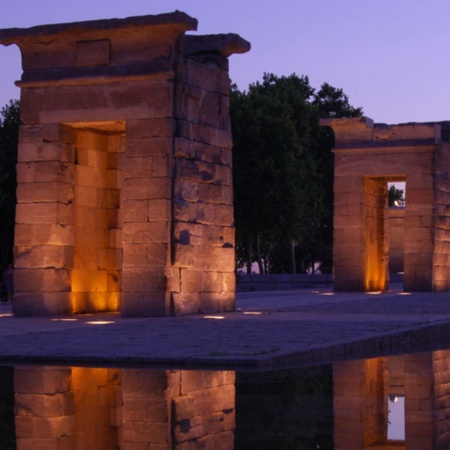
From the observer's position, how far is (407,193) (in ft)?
102

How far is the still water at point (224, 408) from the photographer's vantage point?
7.00m

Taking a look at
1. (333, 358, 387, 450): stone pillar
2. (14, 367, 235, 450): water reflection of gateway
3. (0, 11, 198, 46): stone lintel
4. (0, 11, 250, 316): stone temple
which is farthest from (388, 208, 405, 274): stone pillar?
(14, 367, 235, 450): water reflection of gateway

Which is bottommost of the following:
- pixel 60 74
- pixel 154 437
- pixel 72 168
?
pixel 154 437

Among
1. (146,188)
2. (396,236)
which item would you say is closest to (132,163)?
(146,188)

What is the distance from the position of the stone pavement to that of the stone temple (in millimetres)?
754

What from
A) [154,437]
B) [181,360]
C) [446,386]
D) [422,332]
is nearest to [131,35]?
[422,332]

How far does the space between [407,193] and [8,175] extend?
1703 centimetres

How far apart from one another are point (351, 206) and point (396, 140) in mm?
2246

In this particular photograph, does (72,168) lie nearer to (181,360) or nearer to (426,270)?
(181,360)

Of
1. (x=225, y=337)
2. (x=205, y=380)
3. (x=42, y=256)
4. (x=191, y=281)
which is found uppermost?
(x=42, y=256)

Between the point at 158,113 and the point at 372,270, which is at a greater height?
the point at 158,113

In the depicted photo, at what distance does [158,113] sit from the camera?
1791 centimetres

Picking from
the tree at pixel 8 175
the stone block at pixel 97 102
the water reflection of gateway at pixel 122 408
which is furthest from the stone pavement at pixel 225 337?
the tree at pixel 8 175

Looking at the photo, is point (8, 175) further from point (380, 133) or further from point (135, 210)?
point (135, 210)
